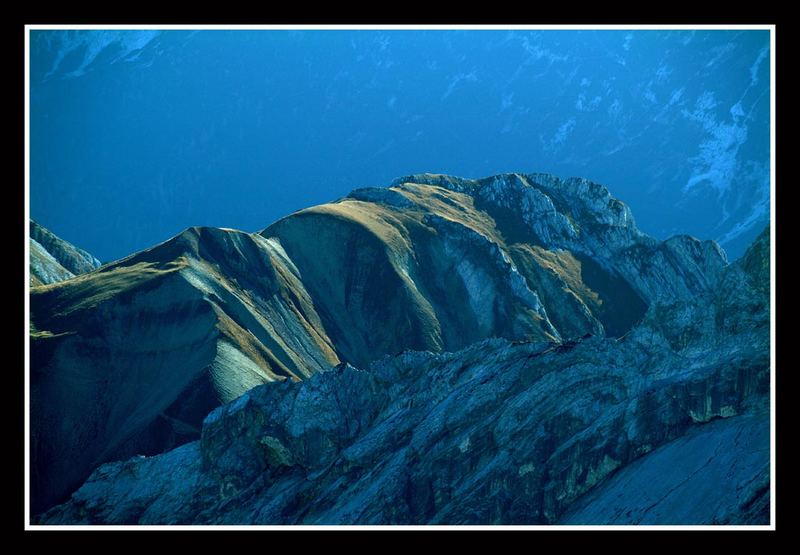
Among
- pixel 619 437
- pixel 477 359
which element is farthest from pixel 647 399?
pixel 477 359

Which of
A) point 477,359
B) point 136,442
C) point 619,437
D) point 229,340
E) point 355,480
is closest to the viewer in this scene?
point 619,437

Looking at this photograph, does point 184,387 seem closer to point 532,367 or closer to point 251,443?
point 251,443

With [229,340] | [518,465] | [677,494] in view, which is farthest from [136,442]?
[677,494]

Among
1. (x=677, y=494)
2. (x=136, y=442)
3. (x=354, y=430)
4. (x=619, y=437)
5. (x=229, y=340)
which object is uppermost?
(x=229, y=340)

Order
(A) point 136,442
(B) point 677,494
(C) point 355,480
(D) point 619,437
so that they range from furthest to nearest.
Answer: (A) point 136,442, (C) point 355,480, (D) point 619,437, (B) point 677,494

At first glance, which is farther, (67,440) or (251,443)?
(67,440)

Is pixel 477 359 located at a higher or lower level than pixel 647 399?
higher
